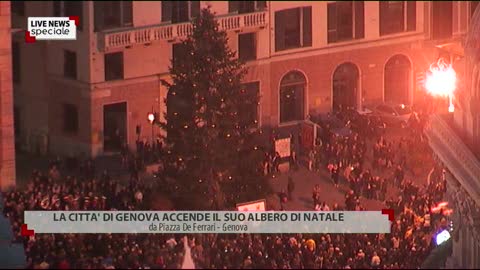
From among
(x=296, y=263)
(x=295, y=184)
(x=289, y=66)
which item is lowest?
(x=296, y=263)

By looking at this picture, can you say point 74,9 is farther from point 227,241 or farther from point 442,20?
point 227,241

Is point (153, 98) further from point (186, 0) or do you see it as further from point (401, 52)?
point (401, 52)

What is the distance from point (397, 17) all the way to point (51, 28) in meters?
20.3

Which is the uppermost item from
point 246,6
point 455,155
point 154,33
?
point 246,6

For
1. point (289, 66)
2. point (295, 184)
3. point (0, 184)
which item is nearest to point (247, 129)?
point (295, 184)

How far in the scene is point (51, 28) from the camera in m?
90.0

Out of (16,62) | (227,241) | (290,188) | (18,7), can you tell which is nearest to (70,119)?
(16,62)

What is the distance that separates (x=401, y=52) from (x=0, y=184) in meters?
22.4

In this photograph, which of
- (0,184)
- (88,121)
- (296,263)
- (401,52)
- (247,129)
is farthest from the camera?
(401,52)

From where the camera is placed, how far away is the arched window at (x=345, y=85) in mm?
102562

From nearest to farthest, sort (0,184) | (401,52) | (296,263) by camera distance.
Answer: (296,263) → (0,184) → (401,52)

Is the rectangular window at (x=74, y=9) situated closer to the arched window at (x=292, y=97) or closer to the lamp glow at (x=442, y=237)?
the arched window at (x=292, y=97)

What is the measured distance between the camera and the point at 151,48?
321ft

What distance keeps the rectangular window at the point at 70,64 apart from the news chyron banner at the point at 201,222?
21.9 metres
